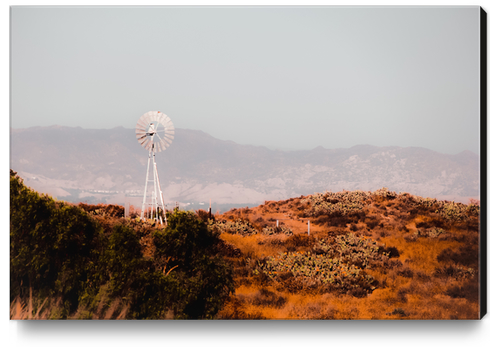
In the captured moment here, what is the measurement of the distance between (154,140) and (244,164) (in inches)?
51.6

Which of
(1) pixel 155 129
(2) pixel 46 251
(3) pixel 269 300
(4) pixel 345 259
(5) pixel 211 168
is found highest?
(1) pixel 155 129

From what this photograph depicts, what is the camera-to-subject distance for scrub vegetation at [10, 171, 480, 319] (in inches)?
168

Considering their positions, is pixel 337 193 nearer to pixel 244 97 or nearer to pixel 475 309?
pixel 244 97

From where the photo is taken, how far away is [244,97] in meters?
4.67

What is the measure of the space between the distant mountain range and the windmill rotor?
0.10 meters

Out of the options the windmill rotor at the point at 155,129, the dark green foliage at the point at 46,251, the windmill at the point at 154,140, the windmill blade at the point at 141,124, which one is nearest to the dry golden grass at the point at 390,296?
the windmill at the point at 154,140

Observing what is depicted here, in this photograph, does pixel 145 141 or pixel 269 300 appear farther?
pixel 145 141

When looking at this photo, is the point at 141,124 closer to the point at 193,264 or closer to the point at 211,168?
the point at 211,168

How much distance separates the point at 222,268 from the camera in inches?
171

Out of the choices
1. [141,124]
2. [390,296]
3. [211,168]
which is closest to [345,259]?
[390,296]

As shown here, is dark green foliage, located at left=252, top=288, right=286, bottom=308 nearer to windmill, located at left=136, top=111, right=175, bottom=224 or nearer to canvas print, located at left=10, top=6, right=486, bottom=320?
canvas print, located at left=10, top=6, right=486, bottom=320

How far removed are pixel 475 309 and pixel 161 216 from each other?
4443 millimetres

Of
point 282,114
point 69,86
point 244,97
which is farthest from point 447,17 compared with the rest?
point 69,86

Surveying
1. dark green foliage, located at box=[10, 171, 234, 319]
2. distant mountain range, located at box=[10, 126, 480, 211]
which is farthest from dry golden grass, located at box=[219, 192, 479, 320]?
distant mountain range, located at box=[10, 126, 480, 211]
